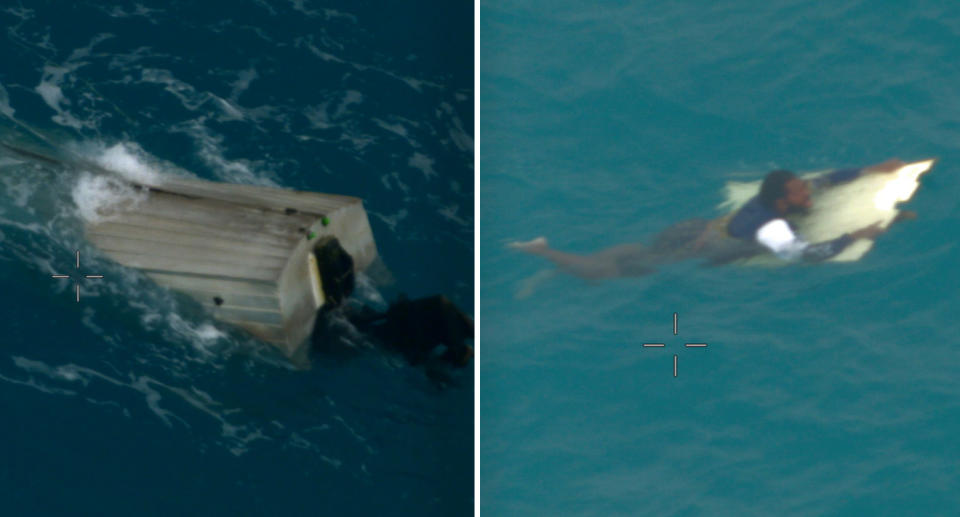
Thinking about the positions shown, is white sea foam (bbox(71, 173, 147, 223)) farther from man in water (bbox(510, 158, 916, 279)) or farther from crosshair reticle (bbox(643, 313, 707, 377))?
crosshair reticle (bbox(643, 313, 707, 377))

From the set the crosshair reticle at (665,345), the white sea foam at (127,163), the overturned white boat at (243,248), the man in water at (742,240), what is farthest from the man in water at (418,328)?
the white sea foam at (127,163)

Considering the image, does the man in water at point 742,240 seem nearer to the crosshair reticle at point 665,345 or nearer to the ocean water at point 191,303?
the crosshair reticle at point 665,345

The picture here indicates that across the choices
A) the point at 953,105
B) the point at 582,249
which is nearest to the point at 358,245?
the point at 582,249

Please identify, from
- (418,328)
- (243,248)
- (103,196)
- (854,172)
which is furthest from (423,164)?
(854,172)

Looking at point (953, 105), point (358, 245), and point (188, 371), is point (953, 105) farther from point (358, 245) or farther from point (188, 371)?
point (188, 371)

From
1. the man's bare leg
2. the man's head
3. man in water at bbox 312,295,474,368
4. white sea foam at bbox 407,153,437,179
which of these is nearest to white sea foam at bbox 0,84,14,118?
man in water at bbox 312,295,474,368

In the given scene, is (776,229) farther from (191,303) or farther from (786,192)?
(191,303)
